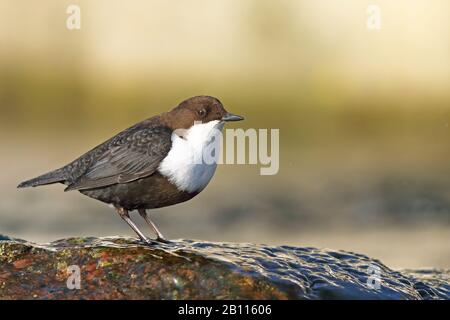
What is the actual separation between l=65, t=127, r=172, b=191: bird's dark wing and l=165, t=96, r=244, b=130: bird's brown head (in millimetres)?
117

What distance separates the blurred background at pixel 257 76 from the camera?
1650 centimetres

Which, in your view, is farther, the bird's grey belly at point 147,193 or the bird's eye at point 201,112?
the bird's eye at point 201,112

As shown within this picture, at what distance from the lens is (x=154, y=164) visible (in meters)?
6.41

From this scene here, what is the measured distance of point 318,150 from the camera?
1664 centimetres

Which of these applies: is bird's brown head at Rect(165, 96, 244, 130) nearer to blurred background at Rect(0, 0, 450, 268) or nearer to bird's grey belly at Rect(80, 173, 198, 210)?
bird's grey belly at Rect(80, 173, 198, 210)

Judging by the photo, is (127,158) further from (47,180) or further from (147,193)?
(47,180)

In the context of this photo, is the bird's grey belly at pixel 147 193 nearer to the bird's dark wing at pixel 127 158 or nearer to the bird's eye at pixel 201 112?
the bird's dark wing at pixel 127 158

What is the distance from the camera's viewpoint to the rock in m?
5.20

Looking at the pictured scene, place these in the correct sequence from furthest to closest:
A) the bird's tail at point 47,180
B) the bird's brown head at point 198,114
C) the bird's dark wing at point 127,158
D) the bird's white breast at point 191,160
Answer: the bird's tail at point 47,180 → the bird's brown head at point 198,114 → the bird's dark wing at point 127,158 → the bird's white breast at point 191,160

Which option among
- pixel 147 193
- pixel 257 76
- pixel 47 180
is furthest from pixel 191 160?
pixel 257 76

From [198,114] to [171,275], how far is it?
1774 mm

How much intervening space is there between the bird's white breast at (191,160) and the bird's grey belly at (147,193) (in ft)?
0.20

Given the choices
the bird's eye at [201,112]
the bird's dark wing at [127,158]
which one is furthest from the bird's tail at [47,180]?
the bird's eye at [201,112]

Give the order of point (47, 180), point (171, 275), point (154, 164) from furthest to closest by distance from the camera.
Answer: point (47, 180), point (154, 164), point (171, 275)
